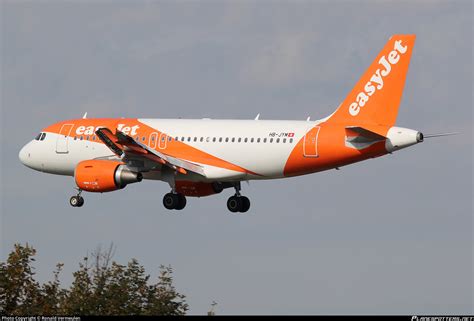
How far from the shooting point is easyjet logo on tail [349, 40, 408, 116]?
80750 mm

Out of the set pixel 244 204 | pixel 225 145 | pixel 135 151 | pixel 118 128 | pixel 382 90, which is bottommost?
pixel 244 204

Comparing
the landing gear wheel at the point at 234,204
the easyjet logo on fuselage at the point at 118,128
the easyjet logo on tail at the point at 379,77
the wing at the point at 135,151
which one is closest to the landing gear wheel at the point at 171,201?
the wing at the point at 135,151

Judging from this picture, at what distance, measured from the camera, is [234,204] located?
289ft

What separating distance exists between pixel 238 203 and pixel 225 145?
17.1 ft

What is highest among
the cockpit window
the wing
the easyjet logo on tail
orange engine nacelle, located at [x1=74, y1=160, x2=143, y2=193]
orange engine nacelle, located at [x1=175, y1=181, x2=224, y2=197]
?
the cockpit window

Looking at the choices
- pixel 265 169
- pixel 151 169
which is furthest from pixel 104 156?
pixel 265 169

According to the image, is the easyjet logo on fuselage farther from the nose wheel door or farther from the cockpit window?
the cockpit window

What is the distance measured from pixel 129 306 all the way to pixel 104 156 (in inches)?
751

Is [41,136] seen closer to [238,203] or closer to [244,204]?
[238,203]

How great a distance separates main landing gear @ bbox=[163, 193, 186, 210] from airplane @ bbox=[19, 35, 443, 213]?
59 millimetres

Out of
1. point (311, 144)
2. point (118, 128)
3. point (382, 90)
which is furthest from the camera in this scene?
point (118, 128)

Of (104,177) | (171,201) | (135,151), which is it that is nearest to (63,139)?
(104,177)

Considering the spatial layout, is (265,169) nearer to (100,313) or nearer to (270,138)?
(270,138)

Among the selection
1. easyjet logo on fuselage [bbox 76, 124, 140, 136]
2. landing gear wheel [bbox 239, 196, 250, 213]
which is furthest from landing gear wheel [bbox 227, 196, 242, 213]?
easyjet logo on fuselage [bbox 76, 124, 140, 136]
